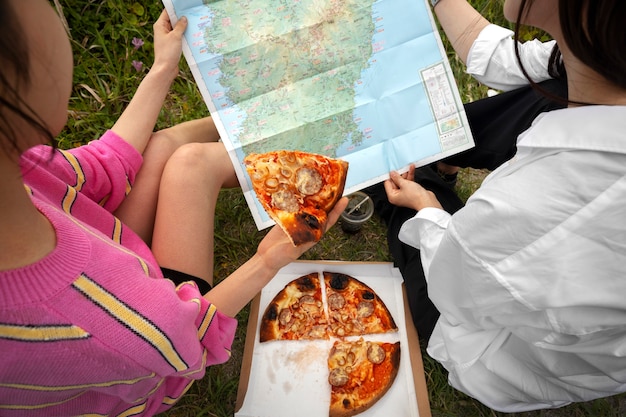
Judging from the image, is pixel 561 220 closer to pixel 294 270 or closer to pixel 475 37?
pixel 475 37

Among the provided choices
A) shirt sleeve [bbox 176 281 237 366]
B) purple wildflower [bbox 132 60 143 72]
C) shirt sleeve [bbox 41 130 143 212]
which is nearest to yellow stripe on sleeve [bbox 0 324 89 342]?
shirt sleeve [bbox 176 281 237 366]

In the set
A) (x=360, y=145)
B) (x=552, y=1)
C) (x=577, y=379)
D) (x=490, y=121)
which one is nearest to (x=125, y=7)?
(x=360, y=145)

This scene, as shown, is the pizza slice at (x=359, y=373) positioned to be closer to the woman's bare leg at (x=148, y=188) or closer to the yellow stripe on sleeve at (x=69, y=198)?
the woman's bare leg at (x=148, y=188)

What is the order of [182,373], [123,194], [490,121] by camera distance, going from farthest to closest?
1. [490,121]
2. [123,194]
3. [182,373]

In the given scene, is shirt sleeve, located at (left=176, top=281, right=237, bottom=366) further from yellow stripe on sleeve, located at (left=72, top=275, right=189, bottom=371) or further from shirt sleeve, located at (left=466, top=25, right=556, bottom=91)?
shirt sleeve, located at (left=466, top=25, right=556, bottom=91)

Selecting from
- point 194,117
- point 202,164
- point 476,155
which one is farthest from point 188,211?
point 476,155

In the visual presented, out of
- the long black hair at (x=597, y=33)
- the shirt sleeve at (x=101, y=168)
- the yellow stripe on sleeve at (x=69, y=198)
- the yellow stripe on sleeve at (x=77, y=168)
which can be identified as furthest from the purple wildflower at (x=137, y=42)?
the long black hair at (x=597, y=33)
